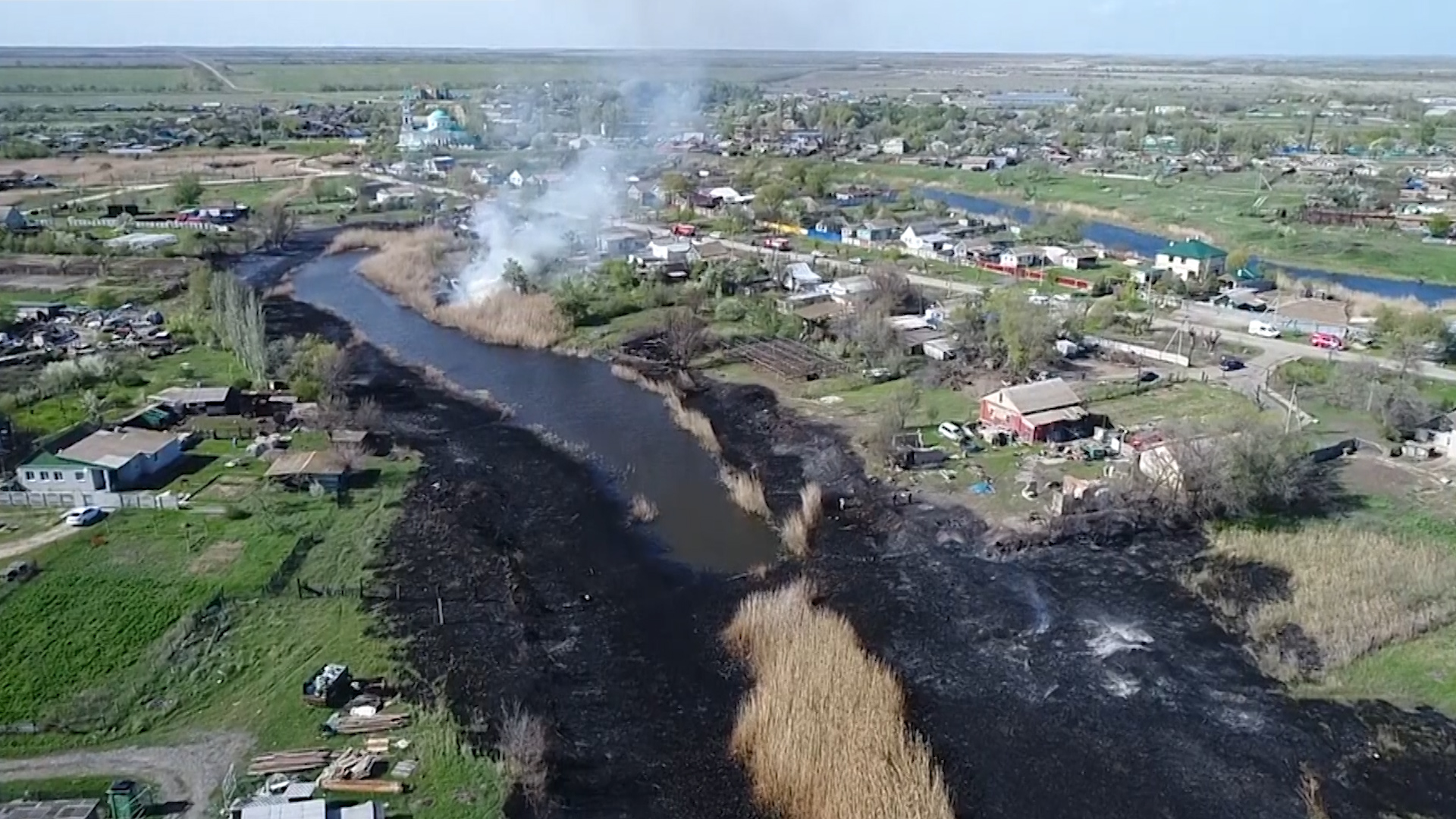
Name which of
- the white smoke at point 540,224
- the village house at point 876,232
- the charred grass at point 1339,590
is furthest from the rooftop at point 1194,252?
the white smoke at point 540,224

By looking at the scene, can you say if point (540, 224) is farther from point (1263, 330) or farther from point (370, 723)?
point (370, 723)

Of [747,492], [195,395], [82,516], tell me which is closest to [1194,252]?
[747,492]

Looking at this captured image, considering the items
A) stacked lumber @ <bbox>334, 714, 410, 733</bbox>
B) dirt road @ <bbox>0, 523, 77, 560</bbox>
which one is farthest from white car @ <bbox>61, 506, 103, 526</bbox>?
stacked lumber @ <bbox>334, 714, 410, 733</bbox>

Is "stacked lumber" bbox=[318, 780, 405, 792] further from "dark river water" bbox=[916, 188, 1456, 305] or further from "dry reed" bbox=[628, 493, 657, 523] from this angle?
"dark river water" bbox=[916, 188, 1456, 305]

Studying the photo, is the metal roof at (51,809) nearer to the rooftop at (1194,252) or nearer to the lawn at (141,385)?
the lawn at (141,385)

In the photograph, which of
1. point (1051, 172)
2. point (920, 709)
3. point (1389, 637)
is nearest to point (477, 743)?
point (920, 709)
